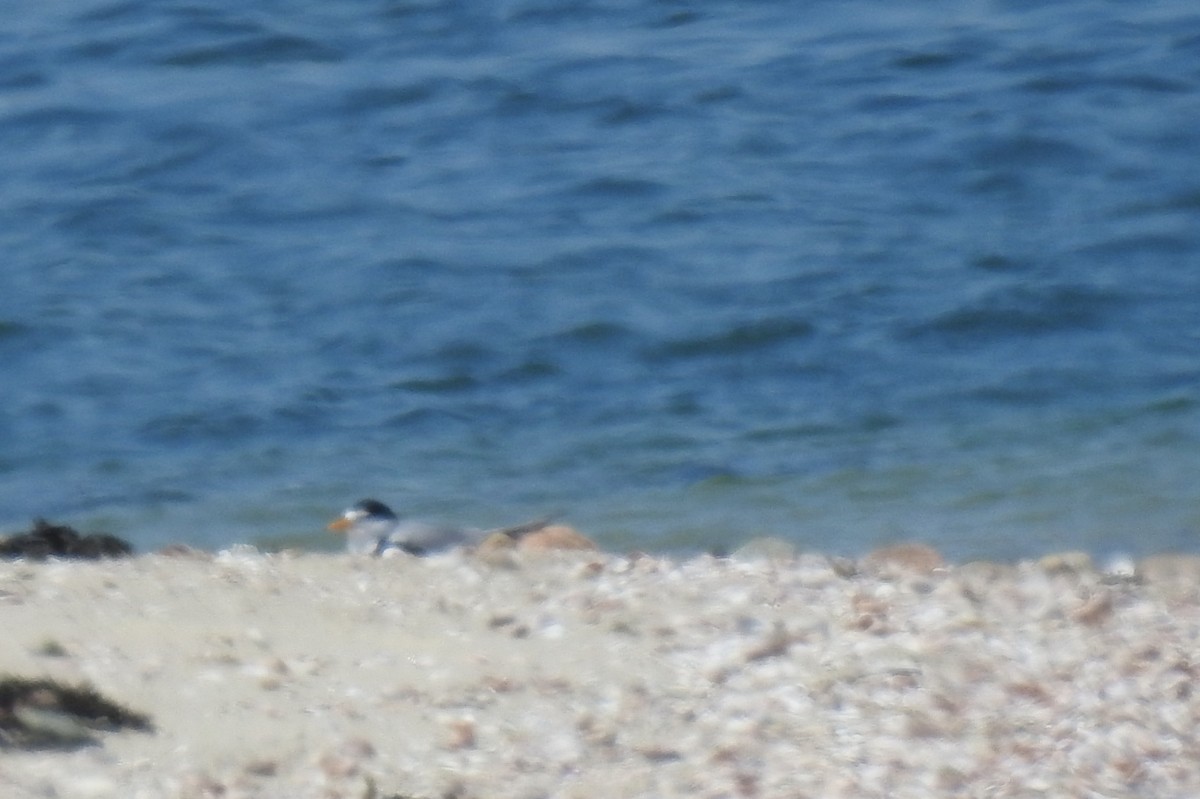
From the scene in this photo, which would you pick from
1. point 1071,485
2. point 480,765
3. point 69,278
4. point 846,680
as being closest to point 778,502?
point 1071,485

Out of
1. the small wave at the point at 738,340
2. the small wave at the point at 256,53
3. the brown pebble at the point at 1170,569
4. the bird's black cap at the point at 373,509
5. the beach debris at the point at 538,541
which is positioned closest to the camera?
the brown pebble at the point at 1170,569

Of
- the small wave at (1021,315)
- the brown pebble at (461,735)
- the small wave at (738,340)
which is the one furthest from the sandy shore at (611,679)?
the small wave at (1021,315)

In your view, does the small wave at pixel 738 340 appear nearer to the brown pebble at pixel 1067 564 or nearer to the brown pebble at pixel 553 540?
the brown pebble at pixel 553 540

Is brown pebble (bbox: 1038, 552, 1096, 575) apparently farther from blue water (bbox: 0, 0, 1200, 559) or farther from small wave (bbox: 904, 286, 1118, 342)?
small wave (bbox: 904, 286, 1118, 342)

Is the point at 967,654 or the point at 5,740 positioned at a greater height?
the point at 5,740

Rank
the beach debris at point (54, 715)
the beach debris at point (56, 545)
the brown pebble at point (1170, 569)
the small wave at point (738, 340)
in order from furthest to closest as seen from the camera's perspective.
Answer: the small wave at point (738, 340), the beach debris at point (56, 545), the brown pebble at point (1170, 569), the beach debris at point (54, 715)

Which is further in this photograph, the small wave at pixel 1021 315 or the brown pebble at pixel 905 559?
the small wave at pixel 1021 315

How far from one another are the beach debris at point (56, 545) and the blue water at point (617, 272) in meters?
1.29

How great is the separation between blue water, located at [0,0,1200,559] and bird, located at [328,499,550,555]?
1.67 ft

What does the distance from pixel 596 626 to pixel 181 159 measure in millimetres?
8137

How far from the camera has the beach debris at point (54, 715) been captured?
439 cm

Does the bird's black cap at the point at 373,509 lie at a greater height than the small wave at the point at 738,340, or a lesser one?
greater

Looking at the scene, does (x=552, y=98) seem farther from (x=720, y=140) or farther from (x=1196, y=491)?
(x=1196, y=491)

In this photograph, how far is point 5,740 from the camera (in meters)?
4.38
